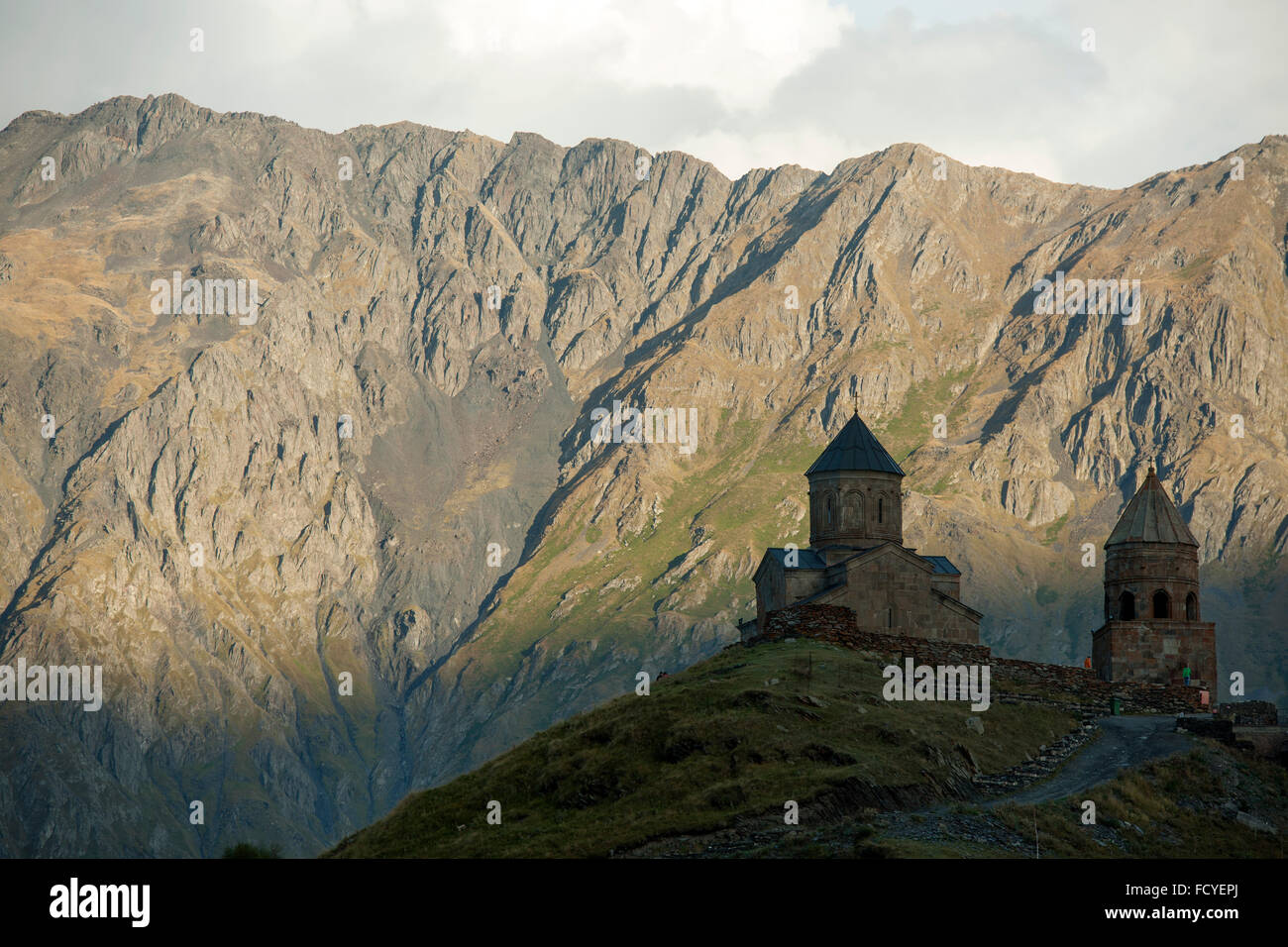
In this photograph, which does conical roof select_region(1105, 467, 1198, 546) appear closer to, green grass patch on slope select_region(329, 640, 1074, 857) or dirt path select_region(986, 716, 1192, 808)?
dirt path select_region(986, 716, 1192, 808)

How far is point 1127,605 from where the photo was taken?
7875 cm

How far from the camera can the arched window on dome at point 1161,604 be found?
77.4 meters

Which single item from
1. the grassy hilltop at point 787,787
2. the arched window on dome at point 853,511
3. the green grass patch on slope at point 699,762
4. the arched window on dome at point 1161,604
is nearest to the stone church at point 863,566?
the arched window on dome at point 853,511

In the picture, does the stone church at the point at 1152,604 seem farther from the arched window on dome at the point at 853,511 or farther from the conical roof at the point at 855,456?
the arched window on dome at the point at 853,511

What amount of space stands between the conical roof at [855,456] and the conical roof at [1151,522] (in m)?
13.4

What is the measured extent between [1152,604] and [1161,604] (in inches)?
21.9

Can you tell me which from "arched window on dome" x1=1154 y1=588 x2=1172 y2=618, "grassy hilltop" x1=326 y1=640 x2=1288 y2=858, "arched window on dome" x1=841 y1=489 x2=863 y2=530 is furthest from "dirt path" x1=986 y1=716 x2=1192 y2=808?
"arched window on dome" x1=841 y1=489 x2=863 y2=530

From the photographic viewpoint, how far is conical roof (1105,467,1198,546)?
7806 cm

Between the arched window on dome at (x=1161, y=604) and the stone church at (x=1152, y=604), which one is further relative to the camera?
the arched window on dome at (x=1161, y=604)
